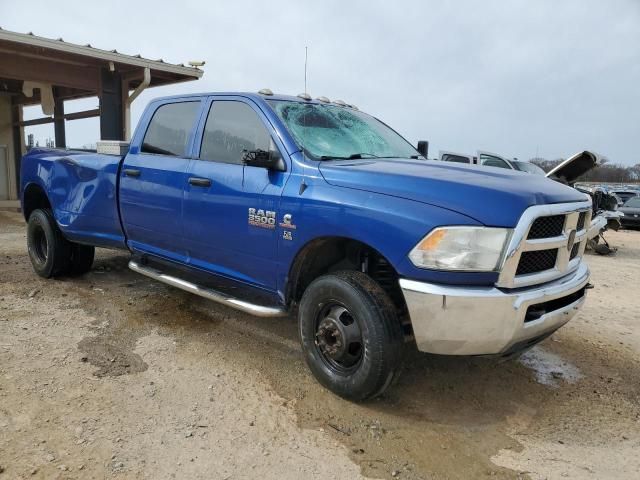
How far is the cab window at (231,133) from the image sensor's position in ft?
12.1

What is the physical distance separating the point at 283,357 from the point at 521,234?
2.05m

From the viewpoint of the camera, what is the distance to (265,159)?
3311 millimetres

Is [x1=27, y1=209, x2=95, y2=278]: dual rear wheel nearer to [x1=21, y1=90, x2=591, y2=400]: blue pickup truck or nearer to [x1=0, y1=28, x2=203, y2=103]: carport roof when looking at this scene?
[x1=21, y1=90, x2=591, y2=400]: blue pickup truck

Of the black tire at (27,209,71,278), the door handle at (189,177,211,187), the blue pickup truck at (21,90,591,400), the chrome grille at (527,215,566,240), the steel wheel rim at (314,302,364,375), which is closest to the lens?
Result: the blue pickup truck at (21,90,591,400)

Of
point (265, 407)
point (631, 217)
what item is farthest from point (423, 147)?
point (631, 217)

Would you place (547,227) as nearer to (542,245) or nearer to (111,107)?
(542,245)

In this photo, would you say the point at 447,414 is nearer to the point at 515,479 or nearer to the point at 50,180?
Answer: the point at 515,479

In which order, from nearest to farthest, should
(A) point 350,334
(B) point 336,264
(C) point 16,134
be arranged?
1. (A) point 350,334
2. (B) point 336,264
3. (C) point 16,134

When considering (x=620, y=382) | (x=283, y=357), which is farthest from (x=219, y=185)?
(x=620, y=382)

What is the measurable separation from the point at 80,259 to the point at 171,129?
238cm

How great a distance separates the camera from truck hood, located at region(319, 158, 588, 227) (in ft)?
8.61

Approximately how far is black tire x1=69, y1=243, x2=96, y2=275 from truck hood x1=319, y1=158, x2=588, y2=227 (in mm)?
3856

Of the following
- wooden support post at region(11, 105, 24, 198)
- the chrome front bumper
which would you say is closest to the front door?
the chrome front bumper

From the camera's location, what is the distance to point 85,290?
5.37 m
